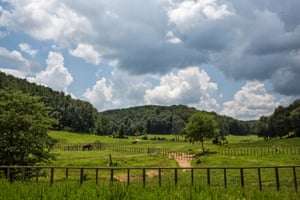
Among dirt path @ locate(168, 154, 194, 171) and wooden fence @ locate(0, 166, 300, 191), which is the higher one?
wooden fence @ locate(0, 166, 300, 191)

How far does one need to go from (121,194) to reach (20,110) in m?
15.6

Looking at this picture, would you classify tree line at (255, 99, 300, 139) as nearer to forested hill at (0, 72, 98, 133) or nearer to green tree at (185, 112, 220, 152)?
green tree at (185, 112, 220, 152)

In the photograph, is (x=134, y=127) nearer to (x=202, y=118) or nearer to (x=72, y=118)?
(x=72, y=118)

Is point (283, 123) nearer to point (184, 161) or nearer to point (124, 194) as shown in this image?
point (184, 161)

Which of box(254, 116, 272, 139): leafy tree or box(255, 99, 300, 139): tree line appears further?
box(254, 116, 272, 139): leafy tree

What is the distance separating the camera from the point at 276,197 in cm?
993

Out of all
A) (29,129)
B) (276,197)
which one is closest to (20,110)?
(29,129)

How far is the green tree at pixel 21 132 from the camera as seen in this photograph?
2103 centimetres

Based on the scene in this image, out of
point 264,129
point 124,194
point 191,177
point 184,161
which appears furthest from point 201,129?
point 264,129

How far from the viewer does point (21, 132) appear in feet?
69.7

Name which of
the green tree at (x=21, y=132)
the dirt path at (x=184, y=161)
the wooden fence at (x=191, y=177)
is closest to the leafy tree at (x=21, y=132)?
the green tree at (x=21, y=132)

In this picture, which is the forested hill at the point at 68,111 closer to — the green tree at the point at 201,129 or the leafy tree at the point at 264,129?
the leafy tree at the point at 264,129

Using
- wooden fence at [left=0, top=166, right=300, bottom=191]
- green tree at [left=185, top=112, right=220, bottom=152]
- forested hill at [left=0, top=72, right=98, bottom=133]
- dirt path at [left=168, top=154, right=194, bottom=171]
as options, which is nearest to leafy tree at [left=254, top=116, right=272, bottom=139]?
green tree at [left=185, top=112, right=220, bottom=152]

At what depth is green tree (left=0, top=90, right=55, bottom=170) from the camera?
69.0 feet
